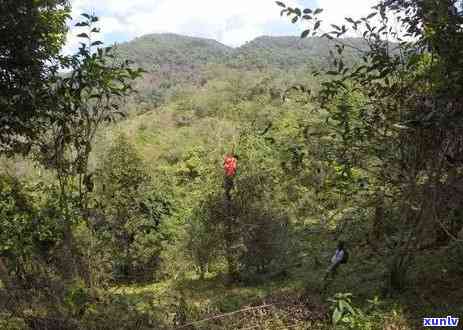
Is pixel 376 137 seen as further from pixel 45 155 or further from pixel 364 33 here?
pixel 45 155

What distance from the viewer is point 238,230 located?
34.9 ft

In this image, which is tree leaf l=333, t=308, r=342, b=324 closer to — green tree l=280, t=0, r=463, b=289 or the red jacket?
green tree l=280, t=0, r=463, b=289

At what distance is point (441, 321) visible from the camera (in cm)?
532

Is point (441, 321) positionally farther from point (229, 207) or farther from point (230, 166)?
point (229, 207)

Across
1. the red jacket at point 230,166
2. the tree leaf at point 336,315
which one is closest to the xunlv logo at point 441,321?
the tree leaf at point 336,315

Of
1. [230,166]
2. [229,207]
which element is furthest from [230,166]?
[229,207]

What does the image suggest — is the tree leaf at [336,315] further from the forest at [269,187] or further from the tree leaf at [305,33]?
the tree leaf at [305,33]

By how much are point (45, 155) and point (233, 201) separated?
18.6 feet

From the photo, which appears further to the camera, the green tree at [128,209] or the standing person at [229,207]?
the green tree at [128,209]

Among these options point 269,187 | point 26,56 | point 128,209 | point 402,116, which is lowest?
point 128,209

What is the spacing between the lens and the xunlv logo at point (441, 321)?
17.2 ft

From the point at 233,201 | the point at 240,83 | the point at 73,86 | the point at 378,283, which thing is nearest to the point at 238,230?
the point at 233,201

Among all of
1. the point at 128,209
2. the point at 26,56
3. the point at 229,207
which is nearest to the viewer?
the point at 26,56

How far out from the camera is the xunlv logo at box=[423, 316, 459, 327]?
5.24 metres
